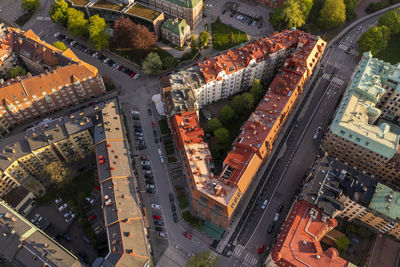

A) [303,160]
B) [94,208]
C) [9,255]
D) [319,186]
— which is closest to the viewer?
[9,255]

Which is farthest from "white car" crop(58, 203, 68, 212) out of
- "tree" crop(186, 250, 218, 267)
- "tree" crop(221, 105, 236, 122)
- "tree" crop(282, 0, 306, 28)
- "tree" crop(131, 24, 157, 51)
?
"tree" crop(282, 0, 306, 28)

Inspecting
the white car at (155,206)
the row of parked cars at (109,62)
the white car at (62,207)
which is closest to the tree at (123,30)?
the row of parked cars at (109,62)

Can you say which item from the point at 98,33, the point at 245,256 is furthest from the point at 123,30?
Answer: the point at 245,256

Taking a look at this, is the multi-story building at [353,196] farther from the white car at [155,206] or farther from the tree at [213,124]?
the white car at [155,206]

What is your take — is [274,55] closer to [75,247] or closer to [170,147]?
[170,147]

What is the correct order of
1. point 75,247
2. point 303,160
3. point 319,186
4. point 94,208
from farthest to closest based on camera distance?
point 303,160 → point 94,208 → point 75,247 → point 319,186

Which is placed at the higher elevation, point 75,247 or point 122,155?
point 122,155

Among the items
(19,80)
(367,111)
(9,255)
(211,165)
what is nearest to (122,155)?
(211,165)
